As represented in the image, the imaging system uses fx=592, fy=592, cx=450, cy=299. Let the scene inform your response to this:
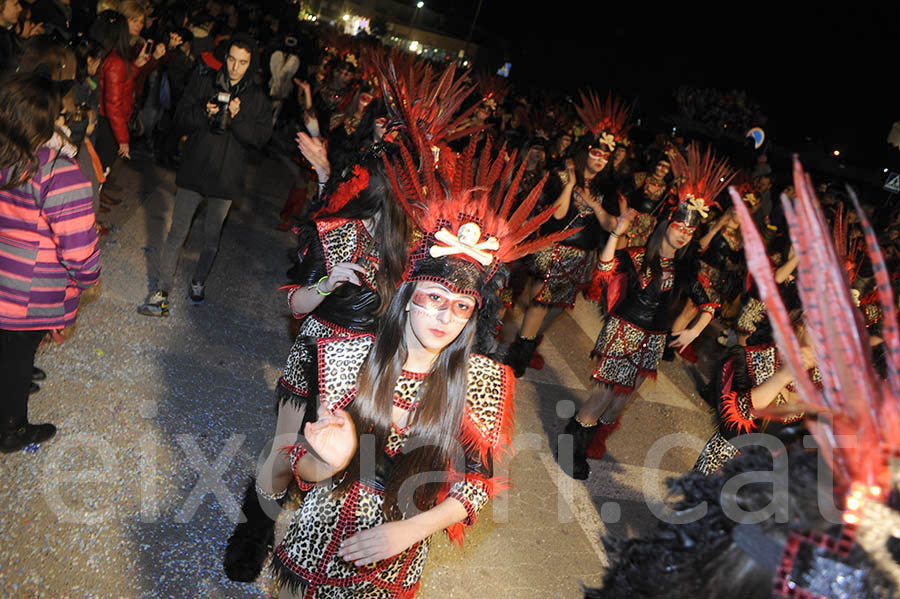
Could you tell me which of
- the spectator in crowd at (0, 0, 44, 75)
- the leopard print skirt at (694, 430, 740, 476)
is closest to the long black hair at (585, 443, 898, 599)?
the leopard print skirt at (694, 430, 740, 476)

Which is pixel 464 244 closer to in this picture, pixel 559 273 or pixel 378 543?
pixel 378 543

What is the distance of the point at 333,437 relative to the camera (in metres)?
1.92

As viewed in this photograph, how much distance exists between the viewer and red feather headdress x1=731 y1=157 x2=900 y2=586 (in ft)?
3.46

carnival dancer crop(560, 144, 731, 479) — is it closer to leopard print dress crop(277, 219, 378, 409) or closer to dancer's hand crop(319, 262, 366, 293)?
leopard print dress crop(277, 219, 378, 409)

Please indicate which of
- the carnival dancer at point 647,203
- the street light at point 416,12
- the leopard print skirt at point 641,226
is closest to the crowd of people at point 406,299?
the leopard print skirt at point 641,226

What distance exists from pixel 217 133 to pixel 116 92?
1.88 metres

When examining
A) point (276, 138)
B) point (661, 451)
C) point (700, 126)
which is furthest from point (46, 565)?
point (700, 126)

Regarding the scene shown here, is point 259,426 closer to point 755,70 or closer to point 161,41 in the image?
point 161,41

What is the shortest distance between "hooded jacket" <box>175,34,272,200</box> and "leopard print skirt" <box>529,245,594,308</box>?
275 centimetres

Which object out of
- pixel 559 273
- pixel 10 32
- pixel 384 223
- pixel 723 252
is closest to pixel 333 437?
pixel 384 223

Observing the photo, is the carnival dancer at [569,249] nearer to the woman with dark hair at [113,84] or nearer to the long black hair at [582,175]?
the long black hair at [582,175]

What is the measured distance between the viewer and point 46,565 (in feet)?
8.91

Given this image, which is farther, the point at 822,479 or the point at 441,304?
the point at 441,304

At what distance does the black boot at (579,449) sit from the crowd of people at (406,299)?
15mm
